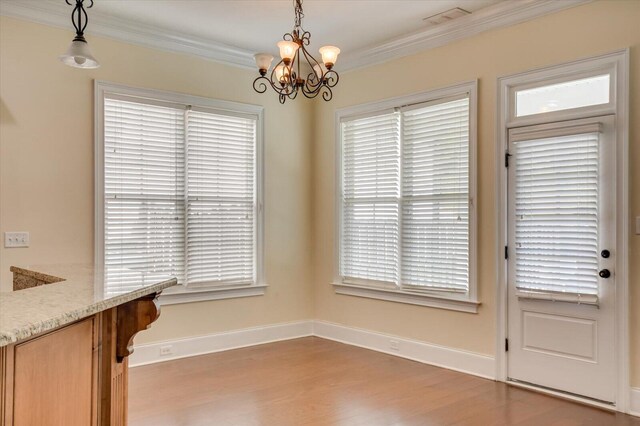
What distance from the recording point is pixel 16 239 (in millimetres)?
4141

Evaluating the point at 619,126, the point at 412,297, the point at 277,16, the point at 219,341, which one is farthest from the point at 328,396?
the point at 277,16

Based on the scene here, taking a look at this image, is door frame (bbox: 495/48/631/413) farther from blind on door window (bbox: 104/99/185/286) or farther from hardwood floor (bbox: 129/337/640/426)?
blind on door window (bbox: 104/99/185/286)

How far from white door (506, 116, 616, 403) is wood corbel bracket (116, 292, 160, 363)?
299cm

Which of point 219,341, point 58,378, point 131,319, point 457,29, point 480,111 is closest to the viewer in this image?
point 58,378

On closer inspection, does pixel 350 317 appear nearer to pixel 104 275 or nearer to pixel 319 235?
pixel 319 235

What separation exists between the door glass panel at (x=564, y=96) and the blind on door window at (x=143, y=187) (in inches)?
121

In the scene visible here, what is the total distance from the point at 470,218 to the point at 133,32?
339 centimetres

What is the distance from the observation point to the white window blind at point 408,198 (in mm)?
4639

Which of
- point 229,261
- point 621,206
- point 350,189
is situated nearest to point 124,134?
point 229,261

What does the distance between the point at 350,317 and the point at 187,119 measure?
263 cm

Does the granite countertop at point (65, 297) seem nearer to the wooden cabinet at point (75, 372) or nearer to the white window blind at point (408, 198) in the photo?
the wooden cabinet at point (75, 372)

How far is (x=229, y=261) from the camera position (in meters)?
5.37

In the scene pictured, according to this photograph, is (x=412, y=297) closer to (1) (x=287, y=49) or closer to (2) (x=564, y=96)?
(2) (x=564, y=96)

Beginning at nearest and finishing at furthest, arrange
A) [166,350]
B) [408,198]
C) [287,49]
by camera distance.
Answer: [287,49] → [166,350] → [408,198]
